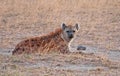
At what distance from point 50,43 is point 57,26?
12.2ft

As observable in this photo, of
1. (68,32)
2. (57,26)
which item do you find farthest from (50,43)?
(57,26)

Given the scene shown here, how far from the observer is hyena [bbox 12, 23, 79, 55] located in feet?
32.1

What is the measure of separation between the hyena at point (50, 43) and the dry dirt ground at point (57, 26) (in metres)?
0.36

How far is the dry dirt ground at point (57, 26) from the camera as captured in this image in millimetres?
8094

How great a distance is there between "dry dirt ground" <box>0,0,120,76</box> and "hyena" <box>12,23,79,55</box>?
0.36 m

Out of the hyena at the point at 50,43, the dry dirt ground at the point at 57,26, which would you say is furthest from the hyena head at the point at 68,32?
the dry dirt ground at the point at 57,26

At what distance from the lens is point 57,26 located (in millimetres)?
13820

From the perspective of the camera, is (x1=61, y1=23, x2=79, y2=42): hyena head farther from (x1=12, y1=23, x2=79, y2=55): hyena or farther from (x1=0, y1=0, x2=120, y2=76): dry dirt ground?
(x1=0, y1=0, x2=120, y2=76): dry dirt ground

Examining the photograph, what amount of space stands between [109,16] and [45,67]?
7.32 m

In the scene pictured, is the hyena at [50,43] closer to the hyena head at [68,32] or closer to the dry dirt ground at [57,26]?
the hyena head at [68,32]

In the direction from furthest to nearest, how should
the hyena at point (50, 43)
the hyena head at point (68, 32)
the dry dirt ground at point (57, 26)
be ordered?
the hyena head at point (68, 32) < the hyena at point (50, 43) < the dry dirt ground at point (57, 26)

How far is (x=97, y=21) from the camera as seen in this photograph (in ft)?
47.2

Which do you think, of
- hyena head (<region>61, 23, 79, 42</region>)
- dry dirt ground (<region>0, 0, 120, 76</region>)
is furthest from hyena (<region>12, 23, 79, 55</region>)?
dry dirt ground (<region>0, 0, 120, 76</region>)

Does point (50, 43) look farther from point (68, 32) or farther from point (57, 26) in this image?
point (57, 26)
